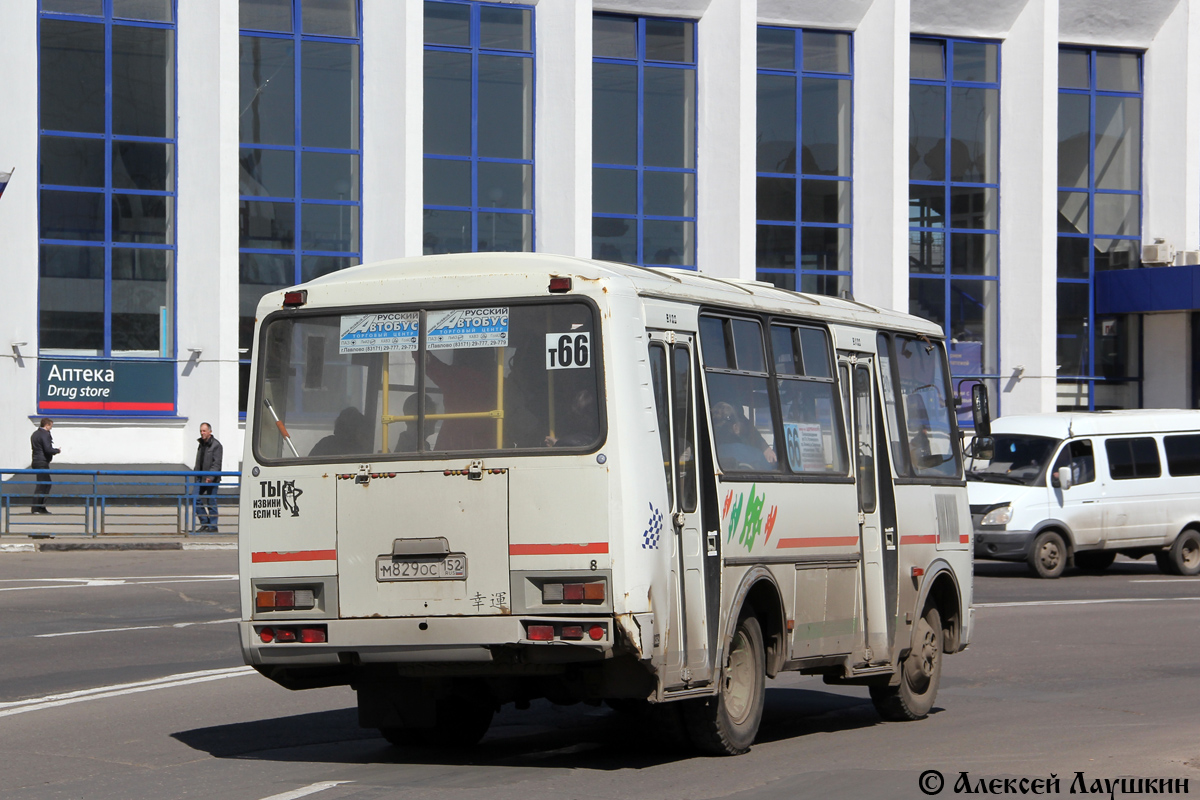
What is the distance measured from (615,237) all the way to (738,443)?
29.6 metres

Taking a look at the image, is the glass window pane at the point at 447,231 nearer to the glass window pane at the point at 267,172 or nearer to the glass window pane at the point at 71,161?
the glass window pane at the point at 267,172

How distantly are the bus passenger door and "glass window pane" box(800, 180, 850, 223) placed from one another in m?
32.4

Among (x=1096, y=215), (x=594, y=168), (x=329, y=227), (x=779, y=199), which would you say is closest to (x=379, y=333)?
(x=329, y=227)

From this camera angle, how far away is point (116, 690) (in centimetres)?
1138

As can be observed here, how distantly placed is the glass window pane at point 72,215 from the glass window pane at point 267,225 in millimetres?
2970

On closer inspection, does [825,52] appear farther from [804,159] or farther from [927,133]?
[927,133]

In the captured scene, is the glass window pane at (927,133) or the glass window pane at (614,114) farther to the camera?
the glass window pane at (927,133)

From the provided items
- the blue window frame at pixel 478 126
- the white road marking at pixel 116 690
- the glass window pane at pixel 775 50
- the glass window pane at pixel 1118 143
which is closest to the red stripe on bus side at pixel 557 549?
the white road marking at pixel 116 690

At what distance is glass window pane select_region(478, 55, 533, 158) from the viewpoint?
37.0 metres

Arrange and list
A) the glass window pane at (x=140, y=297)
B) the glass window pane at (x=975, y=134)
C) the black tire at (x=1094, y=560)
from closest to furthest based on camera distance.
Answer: the black tire at (x=1094, y=560) < the glass window pane at (x=140, y=297) < the glass window pane at (x=975, y=134)

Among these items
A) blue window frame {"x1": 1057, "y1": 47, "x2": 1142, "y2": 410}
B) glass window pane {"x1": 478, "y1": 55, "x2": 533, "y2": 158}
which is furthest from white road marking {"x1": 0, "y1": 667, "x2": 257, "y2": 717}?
blue window frame {"x1": 1057, "y1": 47, "x2": 1142, "y2": 410}

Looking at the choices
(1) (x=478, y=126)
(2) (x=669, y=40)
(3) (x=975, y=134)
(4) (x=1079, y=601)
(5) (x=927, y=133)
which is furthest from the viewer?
(3) (x=975, y=134)

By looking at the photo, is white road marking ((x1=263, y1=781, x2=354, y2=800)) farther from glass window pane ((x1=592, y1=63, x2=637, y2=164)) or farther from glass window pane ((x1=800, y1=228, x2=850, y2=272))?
glass window pane ((x1=800, y1=228, x2=850, y2=272))

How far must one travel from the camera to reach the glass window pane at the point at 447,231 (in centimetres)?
3638
